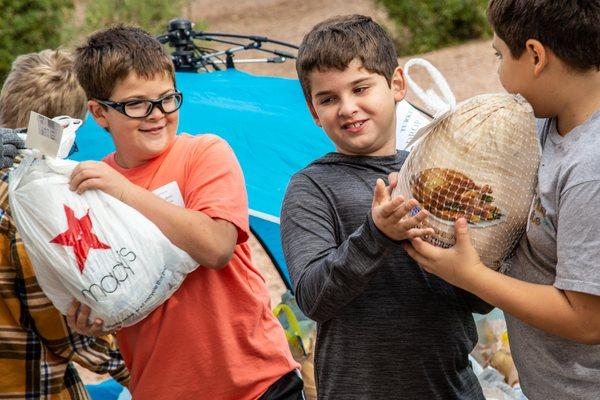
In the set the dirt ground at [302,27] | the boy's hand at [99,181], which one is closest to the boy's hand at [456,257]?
the boy's hand at [99,181]

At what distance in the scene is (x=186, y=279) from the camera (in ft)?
8.17

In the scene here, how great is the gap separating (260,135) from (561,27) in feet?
7.80

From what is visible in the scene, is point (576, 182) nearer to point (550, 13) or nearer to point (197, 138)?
point (550, 13)

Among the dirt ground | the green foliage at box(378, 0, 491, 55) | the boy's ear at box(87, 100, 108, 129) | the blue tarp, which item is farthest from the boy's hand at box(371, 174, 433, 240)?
the green foliage at box(378, 0, 491, 55)

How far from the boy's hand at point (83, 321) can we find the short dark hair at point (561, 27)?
1.28 meters

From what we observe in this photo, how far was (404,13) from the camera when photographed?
13211 mm

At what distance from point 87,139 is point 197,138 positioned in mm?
1697

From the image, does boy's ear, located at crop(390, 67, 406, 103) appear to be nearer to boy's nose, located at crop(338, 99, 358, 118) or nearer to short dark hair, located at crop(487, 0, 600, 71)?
boy's nose, located at crop(338, 99, 358, 118)

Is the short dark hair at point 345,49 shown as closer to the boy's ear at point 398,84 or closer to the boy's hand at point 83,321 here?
the boy's ear at point 398,84

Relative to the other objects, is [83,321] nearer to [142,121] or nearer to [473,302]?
[142,121]

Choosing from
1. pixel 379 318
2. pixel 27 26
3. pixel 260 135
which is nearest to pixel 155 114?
pixel 379 318

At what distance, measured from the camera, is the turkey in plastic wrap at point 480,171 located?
6.06ft

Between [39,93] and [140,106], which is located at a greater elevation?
[140,106]

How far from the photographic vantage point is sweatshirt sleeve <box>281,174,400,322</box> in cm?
191
